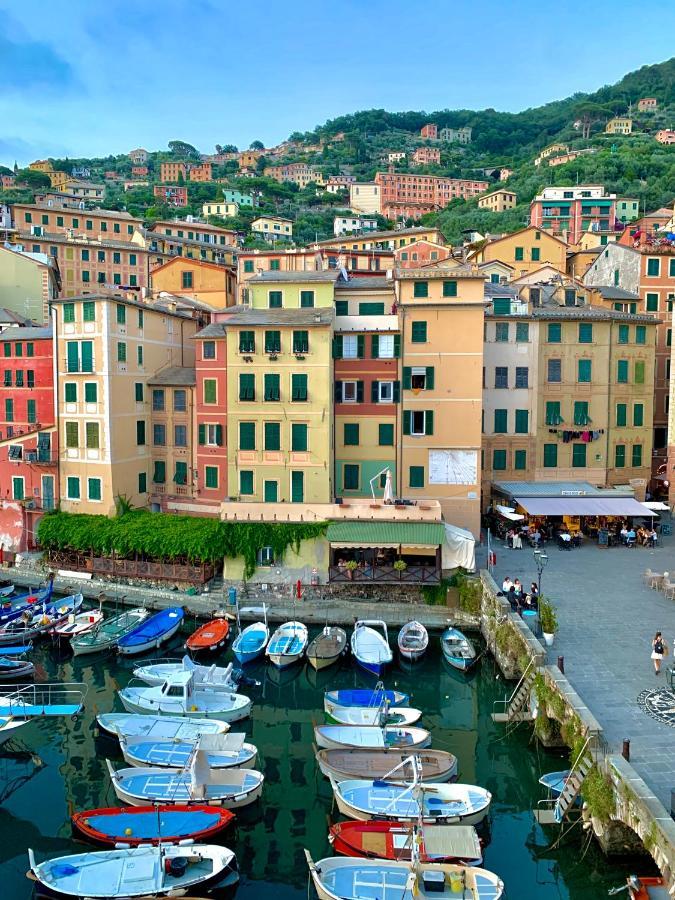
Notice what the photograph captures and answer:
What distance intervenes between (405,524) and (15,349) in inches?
1066

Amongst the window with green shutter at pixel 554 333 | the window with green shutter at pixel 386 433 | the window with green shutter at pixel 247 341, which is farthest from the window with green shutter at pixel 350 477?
the window with green shutter at pixel 554 333

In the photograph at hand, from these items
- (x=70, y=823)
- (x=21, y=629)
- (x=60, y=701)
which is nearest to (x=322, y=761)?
(x=70, y=823)

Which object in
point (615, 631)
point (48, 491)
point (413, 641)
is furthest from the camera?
point (48, 491)

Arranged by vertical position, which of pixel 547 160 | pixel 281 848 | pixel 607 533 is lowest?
pixel 281 848

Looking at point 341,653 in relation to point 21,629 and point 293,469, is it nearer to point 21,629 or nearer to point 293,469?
point 293,469

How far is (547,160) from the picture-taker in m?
152

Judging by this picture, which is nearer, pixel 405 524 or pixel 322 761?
pixel 322 761

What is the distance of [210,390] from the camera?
4094 cm

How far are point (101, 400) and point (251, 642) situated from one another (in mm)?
17585

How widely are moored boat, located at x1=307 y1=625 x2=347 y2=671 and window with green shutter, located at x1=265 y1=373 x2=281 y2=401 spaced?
13.2m

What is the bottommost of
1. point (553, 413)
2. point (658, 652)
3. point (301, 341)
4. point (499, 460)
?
point (658, 652)

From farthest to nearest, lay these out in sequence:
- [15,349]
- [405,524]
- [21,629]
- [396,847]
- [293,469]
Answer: [15,349] < [293,469] < [405,524] < [21,629] < [396,847]

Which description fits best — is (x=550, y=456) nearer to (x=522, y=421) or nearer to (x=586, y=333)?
(x=522, y=421)

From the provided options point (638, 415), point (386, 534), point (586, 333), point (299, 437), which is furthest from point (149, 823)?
point (638, 415)
